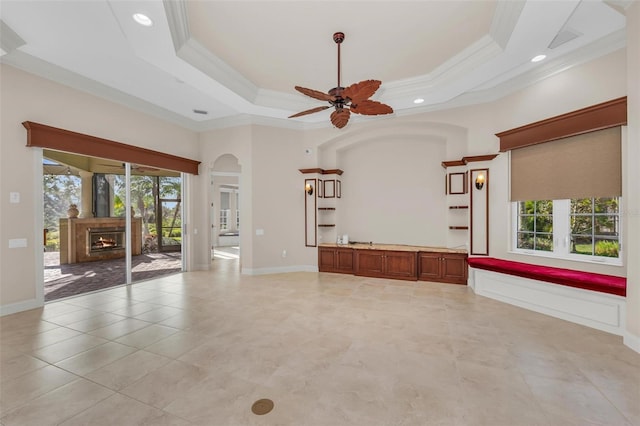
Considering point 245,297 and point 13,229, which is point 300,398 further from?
point 13,229

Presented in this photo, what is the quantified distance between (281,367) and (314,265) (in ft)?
13.6

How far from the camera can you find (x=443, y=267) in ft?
18.0

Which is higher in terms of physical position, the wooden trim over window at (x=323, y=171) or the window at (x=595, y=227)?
the wooden trim over window at (x=323, y=171)

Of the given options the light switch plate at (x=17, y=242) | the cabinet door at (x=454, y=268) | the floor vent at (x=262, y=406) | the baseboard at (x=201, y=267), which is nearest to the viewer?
the floor vent at (x=262, y=406)

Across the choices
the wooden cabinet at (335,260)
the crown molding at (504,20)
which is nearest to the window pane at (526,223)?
the crown molding at (504,20)

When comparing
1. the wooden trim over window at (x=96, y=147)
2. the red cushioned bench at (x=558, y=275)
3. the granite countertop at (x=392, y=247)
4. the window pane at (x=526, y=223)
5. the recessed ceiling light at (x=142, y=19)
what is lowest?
the red cushioned bench at (x=558, y=275)

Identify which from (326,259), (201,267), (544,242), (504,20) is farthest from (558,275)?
(201,267)

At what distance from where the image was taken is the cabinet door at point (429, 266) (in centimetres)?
553

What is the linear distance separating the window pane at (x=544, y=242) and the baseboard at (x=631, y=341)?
159 centimetres

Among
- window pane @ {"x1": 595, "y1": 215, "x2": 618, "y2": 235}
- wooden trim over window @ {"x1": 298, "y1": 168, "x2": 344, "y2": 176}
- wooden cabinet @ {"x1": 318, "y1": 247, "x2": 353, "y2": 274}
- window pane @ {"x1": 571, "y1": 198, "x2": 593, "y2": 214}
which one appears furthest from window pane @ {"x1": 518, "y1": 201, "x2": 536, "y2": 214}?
wooden trim over window @ {"x1": 298, "y1": 168, "x2": 344, "y2": 176}

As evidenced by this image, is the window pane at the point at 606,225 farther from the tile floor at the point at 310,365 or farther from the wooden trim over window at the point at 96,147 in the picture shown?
the wooden trim over window at the point at 96,147

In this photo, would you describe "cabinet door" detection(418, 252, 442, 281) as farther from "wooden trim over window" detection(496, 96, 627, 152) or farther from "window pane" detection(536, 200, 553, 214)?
"wooden trim over window" detection(496, 96, 627, 152)

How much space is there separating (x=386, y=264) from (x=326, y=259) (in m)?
1.44

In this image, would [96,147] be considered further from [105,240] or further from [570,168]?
[570,168]
